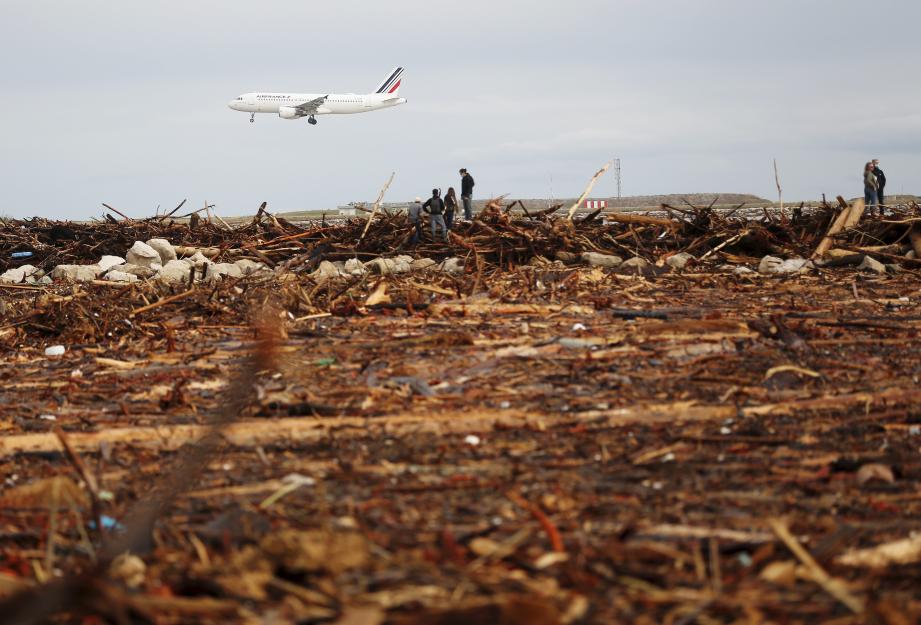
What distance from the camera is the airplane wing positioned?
65.4 metres

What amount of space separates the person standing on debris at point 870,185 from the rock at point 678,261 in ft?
28.4

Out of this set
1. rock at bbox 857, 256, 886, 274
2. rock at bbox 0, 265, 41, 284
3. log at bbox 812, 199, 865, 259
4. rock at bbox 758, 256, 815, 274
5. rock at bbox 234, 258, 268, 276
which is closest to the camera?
rock at bbox 857, 256, 886, 274

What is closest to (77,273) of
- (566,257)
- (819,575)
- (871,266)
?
(566,257)

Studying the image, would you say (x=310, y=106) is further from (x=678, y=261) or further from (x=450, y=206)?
(x=678, y=261)

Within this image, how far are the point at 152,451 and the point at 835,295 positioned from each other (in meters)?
8.55

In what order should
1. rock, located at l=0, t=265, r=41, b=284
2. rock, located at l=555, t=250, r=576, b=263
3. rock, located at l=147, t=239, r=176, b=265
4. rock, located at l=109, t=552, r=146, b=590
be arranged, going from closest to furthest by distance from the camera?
rock, located at l=109, t=552, r=146, b=590 → rock, located at l=555, t=250, r=576, b=263 → rock, located at l=0, t=265, r=41, b=284 → rock, located at l=147, t=239, r=176, b=265

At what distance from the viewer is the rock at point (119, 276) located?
14367mm

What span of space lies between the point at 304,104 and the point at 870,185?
1952 inches

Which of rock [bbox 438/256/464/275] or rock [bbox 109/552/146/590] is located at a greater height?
rock [bbox 438/256/464/275]

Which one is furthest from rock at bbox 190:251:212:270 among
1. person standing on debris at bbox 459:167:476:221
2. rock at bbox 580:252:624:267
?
person standing on debris at bbox 459:167:476:221

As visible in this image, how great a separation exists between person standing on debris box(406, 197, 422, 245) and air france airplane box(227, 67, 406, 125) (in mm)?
49271

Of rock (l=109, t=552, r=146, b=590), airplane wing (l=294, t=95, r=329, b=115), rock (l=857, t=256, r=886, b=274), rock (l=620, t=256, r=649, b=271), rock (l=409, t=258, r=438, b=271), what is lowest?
rock (l=109, t=552, r=146, b=590)

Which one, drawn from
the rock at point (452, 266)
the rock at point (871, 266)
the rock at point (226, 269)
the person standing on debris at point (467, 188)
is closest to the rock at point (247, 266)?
the rock at point (226, 269)

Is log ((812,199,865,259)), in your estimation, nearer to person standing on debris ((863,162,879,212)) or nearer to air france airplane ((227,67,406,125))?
person standing on debris ((863,162,879,212))
